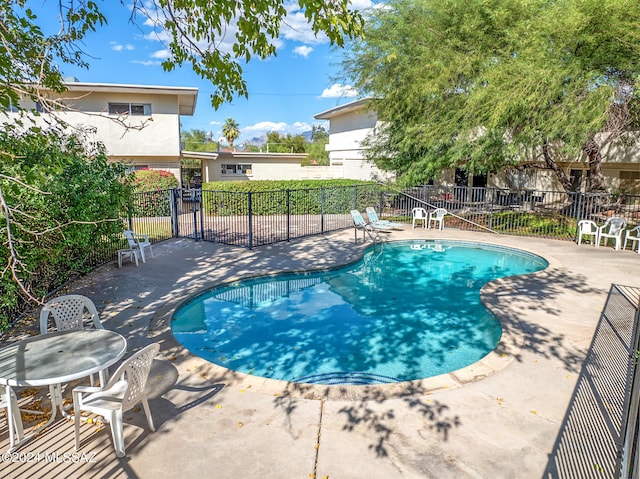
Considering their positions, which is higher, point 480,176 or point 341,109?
point 341,109

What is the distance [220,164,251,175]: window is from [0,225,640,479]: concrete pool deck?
23.2m

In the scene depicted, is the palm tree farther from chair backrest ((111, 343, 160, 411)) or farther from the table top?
chair backrest ((111, 343, 160, 411))

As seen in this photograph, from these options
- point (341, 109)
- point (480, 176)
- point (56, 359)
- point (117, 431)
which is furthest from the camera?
point (341, 109)

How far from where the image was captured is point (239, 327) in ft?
23.3

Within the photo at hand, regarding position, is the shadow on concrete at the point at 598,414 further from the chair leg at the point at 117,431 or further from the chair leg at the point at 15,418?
the chair leg at the point at 15,418

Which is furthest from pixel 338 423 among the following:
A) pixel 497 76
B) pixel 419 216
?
pixel 419 216

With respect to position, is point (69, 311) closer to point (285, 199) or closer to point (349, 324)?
point (349, 324)

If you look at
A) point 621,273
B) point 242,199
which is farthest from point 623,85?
point 242,199

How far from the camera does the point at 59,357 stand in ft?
11.7

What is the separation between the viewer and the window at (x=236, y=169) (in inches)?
1126

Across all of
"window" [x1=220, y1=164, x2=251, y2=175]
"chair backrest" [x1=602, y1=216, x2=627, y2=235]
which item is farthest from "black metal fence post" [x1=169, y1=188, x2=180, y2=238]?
"window" [x1=220, y1=164, x2=251, y2=175]

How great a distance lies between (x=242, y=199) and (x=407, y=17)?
923cm

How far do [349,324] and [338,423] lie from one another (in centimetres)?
352

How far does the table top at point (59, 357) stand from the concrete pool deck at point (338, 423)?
66 cm
